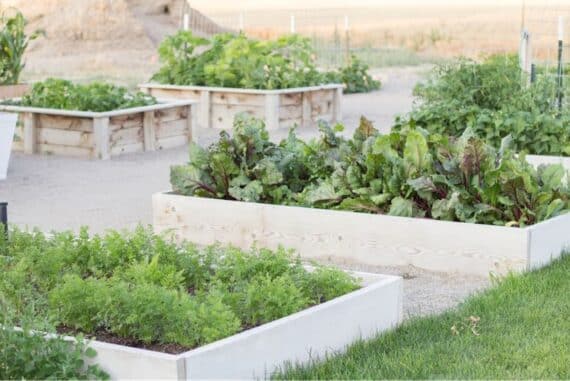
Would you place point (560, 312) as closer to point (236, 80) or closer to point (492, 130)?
point (492, 130)

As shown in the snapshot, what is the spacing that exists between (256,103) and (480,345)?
8.22m

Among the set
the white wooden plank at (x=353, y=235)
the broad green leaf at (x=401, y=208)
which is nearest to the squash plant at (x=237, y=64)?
the white wooden plank at (x=353, y=235)

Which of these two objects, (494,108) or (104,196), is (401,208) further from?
(494,108)

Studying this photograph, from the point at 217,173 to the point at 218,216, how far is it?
0.29 metres

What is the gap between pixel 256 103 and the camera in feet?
41.3

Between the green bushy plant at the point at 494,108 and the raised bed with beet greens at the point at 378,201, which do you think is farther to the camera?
the green bushy plant at the point at 494,108

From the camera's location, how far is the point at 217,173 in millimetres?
6898

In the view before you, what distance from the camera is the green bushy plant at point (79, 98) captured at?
1066 centimetres

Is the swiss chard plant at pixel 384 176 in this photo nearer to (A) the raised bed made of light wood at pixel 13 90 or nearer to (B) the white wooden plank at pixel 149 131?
(B) the white wooden plank at pixel 149 131

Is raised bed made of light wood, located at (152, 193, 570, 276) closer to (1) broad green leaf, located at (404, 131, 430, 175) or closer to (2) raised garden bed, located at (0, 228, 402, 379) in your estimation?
(1) broad green leaf, located at (404, 131, 430, 175)

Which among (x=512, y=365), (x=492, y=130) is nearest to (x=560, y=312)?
(x=512, y=365)

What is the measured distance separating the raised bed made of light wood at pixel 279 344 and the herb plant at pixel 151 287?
0.11 m

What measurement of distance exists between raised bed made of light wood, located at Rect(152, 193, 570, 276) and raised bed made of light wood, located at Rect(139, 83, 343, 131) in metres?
5.67

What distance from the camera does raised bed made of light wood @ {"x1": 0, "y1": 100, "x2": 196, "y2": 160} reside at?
10.4 m
